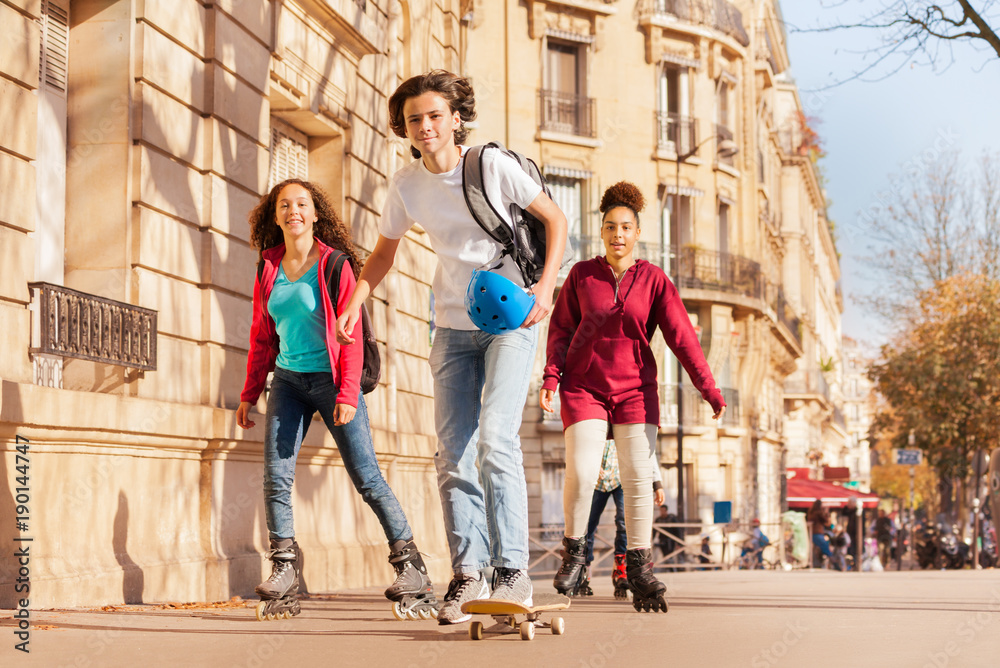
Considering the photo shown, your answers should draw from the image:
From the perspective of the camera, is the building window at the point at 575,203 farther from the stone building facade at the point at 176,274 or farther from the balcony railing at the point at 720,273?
the stone building facade at the point at 176,274

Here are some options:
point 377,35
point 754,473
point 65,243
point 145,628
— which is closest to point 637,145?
point 754,473

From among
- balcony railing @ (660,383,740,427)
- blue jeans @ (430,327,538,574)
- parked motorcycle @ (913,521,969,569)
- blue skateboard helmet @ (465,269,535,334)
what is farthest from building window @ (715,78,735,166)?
blue skateboard helmet @ (465,269,535,334)

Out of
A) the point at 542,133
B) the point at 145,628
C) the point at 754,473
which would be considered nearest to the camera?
the point at 145,628

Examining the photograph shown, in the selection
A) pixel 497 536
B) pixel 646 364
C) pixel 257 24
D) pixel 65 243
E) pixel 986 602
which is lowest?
pixel 986 602

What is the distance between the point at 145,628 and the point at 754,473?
118ft

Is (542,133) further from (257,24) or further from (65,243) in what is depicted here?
(65,243)

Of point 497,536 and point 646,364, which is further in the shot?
point 646,364

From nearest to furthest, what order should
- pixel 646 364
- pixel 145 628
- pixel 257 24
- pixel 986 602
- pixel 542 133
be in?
pixel 145 628 < pixel 646 364 < pixel 986 602 < pixel 257 24 < pixel 542 133

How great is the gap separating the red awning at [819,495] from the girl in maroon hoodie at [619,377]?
39.8 meters

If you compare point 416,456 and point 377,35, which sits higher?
point 377,35

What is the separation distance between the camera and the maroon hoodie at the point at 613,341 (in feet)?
21.4

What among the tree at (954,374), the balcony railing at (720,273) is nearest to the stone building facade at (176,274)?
the balcony railing at (720,273)

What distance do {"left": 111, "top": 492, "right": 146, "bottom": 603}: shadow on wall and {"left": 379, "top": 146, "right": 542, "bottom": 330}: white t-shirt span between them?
277cm

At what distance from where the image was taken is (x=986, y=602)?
24.9ft
